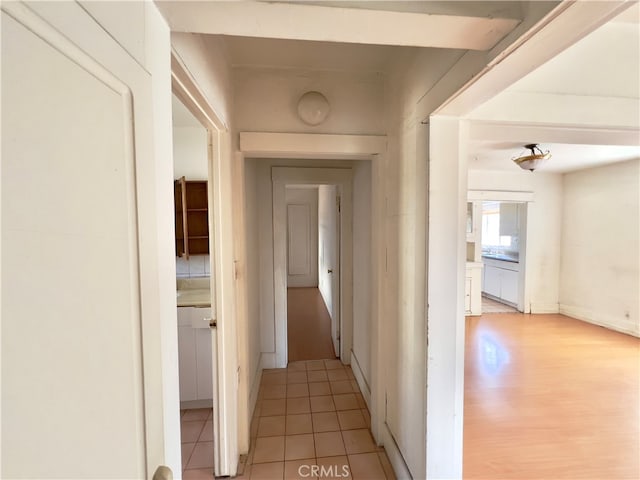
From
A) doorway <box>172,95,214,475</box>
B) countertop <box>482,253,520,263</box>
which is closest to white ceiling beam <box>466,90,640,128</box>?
doorway <box>172,95,214,475</box>

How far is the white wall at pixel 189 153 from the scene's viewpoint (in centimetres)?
267

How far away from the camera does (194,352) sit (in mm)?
2207

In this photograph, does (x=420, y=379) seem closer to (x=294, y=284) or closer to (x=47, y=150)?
(x=47, y=150)

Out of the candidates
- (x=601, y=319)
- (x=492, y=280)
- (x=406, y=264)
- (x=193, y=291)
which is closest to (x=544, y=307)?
(x=601, y=319)

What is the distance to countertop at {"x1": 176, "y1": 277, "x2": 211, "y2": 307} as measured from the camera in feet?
7.59

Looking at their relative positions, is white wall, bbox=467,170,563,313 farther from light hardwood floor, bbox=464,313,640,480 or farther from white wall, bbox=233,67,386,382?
white wall, bbox=233,67,386,382

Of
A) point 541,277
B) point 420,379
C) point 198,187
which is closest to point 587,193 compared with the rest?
point 541,277

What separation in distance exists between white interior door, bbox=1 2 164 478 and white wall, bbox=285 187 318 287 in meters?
6.55

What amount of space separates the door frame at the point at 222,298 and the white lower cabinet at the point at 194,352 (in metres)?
0.65

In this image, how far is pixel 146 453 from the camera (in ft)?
1.84

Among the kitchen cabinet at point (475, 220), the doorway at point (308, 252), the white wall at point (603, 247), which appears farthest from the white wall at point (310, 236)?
the white wall at point (603, 247)

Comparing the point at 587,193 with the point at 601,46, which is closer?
the point at 601,46

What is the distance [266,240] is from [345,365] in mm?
1611

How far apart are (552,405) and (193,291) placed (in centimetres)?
337
